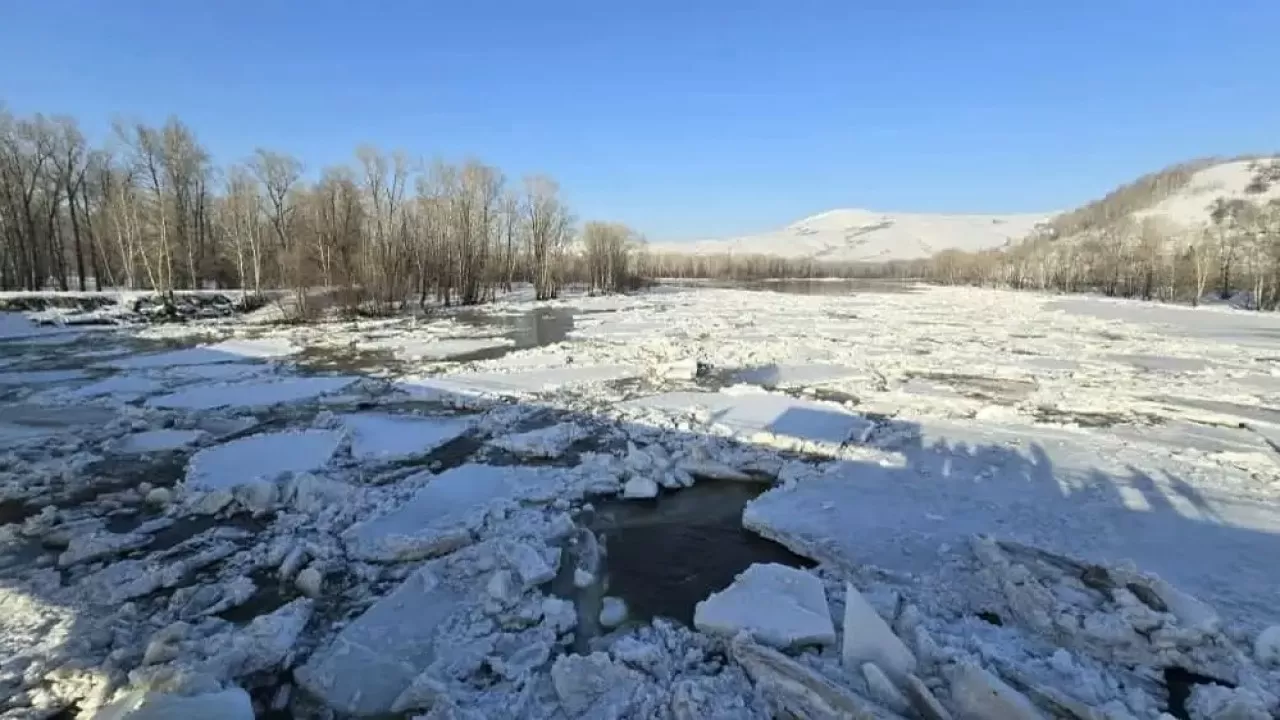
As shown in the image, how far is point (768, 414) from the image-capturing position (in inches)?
402

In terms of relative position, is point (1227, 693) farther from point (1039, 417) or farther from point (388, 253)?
point (388, 253)

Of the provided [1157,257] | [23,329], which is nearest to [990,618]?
[23,329]

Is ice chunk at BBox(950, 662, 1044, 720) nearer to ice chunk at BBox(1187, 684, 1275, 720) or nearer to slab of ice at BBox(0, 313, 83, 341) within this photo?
ice chunk at BBox(1187, 684, 1275, 720)

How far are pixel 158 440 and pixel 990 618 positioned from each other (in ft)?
36.3

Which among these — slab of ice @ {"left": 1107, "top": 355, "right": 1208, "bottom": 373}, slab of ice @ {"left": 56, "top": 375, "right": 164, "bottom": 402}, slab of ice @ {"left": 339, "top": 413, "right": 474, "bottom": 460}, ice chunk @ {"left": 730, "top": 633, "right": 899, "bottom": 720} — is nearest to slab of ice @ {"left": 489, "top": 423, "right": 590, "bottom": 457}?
slab of ice @ {"left": 339, "top": 413, "right": 474, "bottom": 460}

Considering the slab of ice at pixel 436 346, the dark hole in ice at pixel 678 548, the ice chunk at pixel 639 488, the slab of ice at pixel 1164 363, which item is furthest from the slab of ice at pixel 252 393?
the slab of ice at pixel 1164 363

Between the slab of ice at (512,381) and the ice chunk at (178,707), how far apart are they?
347 inches

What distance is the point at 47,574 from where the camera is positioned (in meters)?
4.99

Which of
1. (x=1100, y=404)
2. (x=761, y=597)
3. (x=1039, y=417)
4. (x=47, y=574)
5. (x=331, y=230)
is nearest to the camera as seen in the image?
(x=761, y=597)

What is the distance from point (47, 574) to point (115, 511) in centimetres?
158

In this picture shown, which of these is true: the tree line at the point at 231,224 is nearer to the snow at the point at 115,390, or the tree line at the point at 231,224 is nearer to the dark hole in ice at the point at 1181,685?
the snow at the point at 115,390

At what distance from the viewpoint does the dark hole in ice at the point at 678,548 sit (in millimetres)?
4820

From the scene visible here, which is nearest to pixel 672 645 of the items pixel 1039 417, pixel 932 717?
pixel 932 717

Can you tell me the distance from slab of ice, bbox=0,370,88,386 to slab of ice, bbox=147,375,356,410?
4.41m
